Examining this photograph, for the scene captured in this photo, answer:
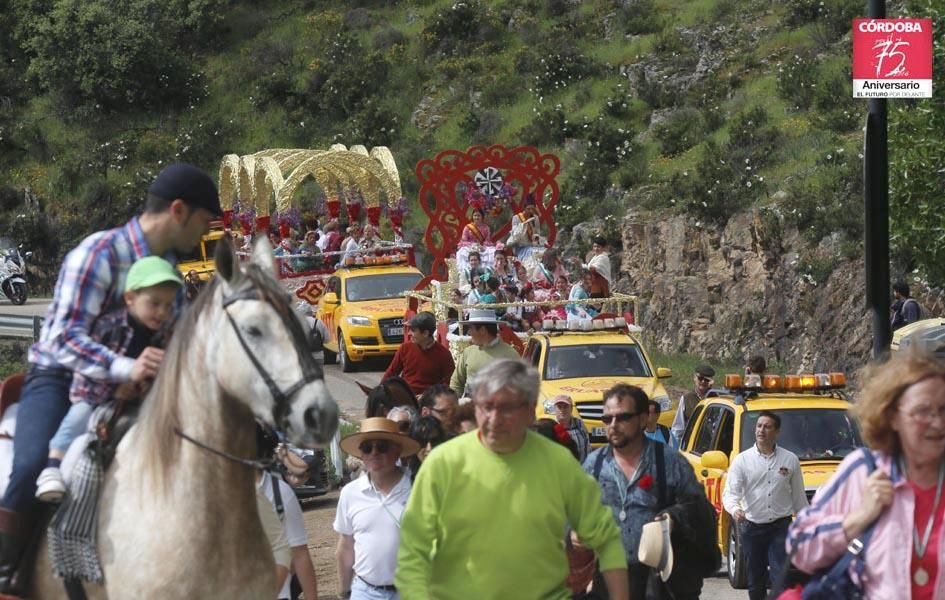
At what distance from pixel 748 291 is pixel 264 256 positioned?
26647 mm

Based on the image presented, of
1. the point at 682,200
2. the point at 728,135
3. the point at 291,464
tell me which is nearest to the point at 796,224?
the point at 682,200

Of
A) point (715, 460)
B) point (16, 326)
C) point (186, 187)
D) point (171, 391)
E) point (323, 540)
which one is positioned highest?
point (186, 187)

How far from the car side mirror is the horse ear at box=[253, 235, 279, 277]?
25.6 feet

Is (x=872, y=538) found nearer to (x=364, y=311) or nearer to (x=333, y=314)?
(x=364, y=311)

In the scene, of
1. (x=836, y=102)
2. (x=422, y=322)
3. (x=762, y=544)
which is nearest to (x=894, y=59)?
(x=762, y=544)

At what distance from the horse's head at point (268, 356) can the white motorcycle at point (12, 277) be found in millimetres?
39898

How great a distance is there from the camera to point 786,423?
51.6ft

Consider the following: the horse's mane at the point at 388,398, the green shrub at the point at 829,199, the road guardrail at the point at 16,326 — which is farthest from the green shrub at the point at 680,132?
the horse's mane at the point at 388,398

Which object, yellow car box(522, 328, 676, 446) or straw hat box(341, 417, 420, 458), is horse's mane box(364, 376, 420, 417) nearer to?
straw hat box(341, 417, 420, 458)

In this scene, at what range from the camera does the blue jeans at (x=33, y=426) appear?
7004 mm

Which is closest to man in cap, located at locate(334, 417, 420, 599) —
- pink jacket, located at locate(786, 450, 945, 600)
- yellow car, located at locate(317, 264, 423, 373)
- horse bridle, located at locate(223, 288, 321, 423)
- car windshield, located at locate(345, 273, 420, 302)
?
horse bridle, located at locate(223, 288, 321, 423)

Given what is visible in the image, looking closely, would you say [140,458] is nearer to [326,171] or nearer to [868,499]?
[868,499]

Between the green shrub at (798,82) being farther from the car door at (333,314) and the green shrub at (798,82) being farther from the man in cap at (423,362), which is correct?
the man in cap at (423,362)

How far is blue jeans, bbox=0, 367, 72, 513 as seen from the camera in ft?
23.0
